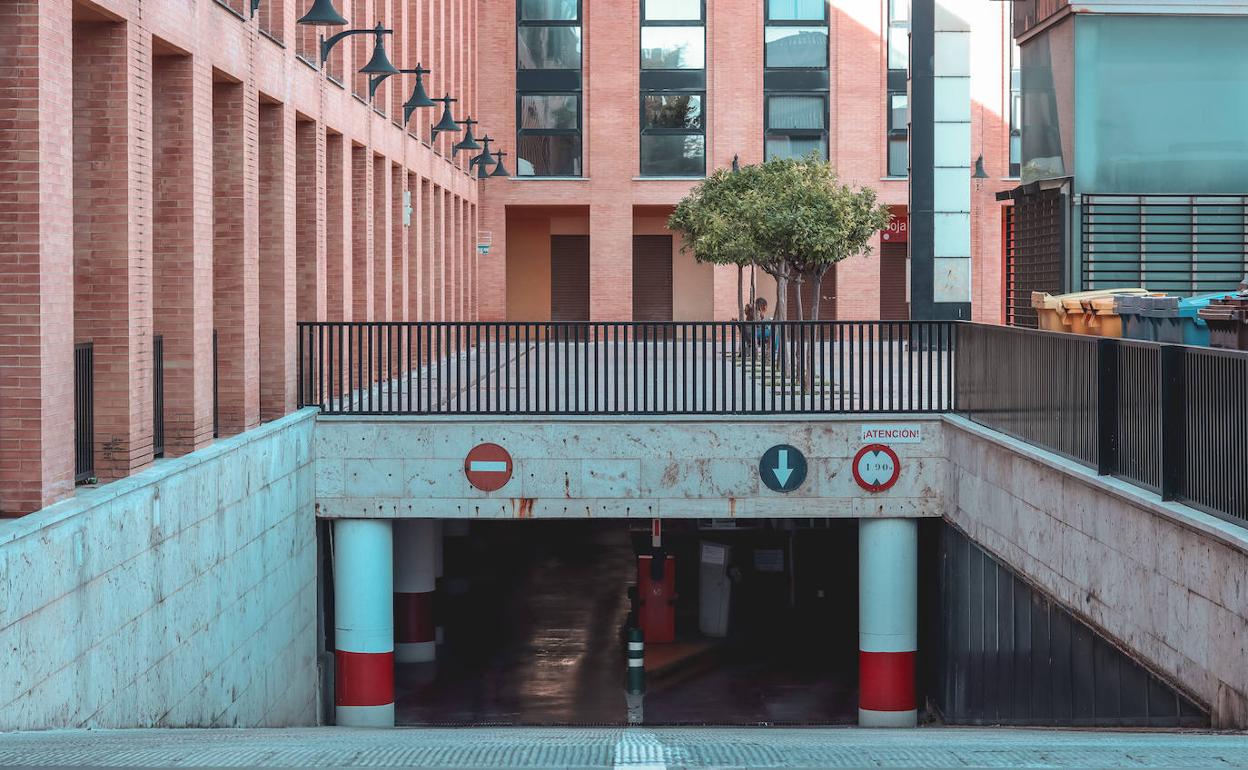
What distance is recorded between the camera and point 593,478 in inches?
790

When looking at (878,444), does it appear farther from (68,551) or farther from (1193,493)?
(68,551)

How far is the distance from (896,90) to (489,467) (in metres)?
30.7

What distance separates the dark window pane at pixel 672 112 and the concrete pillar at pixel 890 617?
2923 cm

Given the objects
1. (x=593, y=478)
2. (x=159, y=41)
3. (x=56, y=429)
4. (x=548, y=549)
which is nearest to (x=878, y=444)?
(x=593, y=478)

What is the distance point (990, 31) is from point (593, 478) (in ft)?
105

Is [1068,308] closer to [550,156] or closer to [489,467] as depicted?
[489,467]

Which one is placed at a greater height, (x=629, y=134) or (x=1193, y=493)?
(x=629, y=134)

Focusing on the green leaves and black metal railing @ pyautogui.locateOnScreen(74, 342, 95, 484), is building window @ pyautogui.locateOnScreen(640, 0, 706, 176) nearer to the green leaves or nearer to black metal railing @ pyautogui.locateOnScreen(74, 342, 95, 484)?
the green leaves

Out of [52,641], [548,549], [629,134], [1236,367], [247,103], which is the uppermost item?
[629,134]

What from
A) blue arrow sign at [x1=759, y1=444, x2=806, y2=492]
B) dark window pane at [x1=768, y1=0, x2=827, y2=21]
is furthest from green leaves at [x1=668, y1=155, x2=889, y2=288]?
dark window pane at [x1=768, y1=0, x2=827, y2=21]

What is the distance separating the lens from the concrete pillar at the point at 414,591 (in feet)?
79.4

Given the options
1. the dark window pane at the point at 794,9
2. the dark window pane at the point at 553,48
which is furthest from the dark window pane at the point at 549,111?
the dark window pane at the point at 794,9

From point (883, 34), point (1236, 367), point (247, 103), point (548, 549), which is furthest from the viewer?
point (883, 34)

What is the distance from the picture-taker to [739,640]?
26.2 metres
